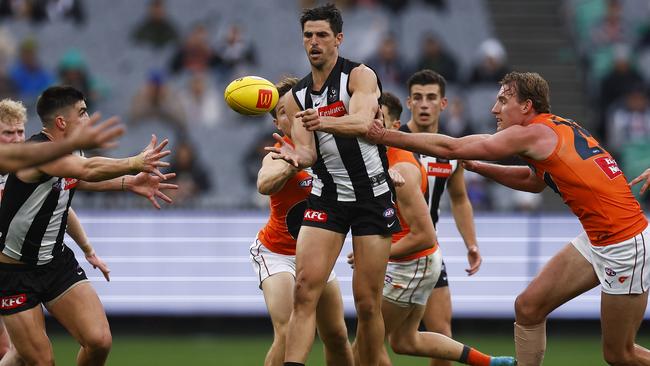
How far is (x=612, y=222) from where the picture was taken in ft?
24.7

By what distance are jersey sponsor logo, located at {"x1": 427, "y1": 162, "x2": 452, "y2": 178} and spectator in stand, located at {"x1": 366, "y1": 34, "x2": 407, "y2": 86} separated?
740cm

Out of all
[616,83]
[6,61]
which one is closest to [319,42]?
[616,83]

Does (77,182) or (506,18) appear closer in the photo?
(77,182)

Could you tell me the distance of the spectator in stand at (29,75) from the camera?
54.3 feet

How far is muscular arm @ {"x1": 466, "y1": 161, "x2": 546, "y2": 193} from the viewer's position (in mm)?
8219

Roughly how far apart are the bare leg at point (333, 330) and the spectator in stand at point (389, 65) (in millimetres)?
8900

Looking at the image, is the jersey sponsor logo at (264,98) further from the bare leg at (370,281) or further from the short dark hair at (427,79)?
the short dark hair at (427,79)


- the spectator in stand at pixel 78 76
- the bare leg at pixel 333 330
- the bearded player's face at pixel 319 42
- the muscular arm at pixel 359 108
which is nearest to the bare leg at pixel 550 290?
the bare leg at pixel 333 330

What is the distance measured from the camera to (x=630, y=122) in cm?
1612

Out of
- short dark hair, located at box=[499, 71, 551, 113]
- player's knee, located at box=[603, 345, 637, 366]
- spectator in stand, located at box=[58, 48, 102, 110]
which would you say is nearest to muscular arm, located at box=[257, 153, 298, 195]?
short dark hair, located at box=[499, 71, 551, 113]

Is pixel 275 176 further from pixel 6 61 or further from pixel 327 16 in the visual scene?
pixel 6 61

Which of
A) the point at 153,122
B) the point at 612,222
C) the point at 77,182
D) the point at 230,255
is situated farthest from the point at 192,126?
the point at 612,222

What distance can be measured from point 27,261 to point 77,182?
0.65 meters

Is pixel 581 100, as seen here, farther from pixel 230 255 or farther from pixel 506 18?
pixel 230 255
